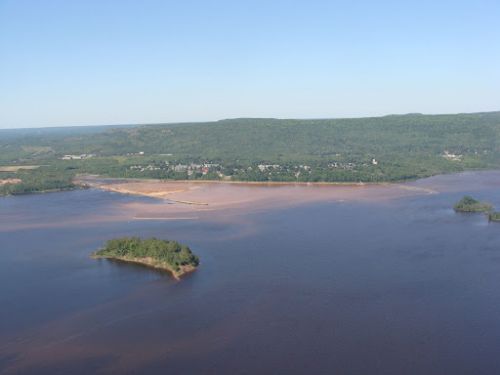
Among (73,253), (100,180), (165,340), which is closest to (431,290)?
(165,340)

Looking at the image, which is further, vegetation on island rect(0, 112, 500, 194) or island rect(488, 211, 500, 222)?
vegetation on island rect(0, 112, 500, 194)

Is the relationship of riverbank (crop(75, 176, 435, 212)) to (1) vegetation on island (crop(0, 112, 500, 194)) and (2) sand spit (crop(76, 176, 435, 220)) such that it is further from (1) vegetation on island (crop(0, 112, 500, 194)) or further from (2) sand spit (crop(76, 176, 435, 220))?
(1) vegetation on island (crop(0, 112, 500, 194))

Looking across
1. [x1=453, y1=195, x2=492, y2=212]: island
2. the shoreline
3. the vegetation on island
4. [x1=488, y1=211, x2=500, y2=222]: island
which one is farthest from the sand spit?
the shoreline

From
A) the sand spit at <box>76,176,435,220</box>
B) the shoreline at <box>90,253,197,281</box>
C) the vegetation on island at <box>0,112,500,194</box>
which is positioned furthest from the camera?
the vegetation on island at <box>0,112,500,194</box>

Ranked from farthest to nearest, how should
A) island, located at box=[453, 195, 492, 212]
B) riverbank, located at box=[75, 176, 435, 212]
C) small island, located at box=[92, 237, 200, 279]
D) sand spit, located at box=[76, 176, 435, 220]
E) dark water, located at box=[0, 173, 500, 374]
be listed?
riverbank, located at box=[75, 176, 435, 212]
sand spit, located at box=[76, 176, 435, 220]
island, located at box=[453, 195, 492, 212]
small island, located at box=[92, 237, 200, 279]
dark water, located at box=[0, 173, 500, 374]

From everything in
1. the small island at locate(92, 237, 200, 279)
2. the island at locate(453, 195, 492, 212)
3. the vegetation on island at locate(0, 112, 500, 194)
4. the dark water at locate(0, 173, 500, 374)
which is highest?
the vegetation on island at locate(0, 112, 500, 194)

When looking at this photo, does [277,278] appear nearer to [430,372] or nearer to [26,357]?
[430,372]

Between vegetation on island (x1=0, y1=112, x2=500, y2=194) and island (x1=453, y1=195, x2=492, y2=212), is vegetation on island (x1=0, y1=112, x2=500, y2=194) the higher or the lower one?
the higher one

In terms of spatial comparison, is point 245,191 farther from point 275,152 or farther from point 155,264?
point 275,152
